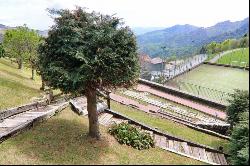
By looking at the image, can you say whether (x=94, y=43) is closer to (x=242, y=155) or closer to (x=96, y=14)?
(x=96, y=14)

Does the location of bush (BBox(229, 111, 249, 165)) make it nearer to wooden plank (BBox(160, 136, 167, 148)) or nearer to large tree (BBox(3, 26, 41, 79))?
wooden plank (BBox(160, 136, 167, 148))

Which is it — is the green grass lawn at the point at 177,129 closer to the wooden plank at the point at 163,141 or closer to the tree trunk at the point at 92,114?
the wooden plank at the point at 163,141

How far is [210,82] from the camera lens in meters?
57.5

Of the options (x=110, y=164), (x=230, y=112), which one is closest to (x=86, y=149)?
(x=110, y=164)

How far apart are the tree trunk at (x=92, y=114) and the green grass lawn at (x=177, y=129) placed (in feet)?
21.3

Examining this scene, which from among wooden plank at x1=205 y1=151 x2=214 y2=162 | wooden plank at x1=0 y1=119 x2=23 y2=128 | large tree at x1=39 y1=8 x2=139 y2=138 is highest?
large tree at x1=39 y1=8 x2=139 y2=138

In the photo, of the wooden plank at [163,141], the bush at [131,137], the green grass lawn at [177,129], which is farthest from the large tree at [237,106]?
the bush at [131,137]

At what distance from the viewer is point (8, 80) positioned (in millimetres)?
35656

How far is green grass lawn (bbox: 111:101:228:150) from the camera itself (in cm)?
2344

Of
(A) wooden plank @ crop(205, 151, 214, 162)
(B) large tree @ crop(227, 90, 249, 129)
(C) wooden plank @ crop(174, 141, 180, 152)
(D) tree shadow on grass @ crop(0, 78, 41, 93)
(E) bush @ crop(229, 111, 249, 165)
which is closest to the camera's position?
(E) bush @ crop(229, 111, 249, 165)

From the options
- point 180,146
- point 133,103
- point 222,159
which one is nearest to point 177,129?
point 180,146

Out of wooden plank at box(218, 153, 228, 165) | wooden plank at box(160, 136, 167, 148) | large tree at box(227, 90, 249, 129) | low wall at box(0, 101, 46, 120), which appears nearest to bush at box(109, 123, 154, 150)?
wooden plank at box(160, 136, 167, 148)

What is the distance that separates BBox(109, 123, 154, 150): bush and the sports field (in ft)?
79.2

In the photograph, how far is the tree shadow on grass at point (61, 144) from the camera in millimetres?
16719
